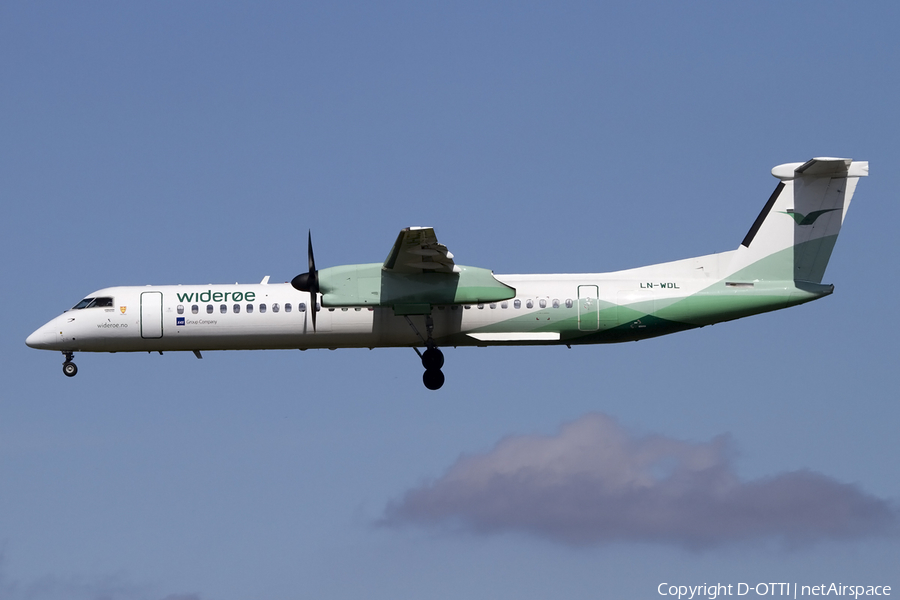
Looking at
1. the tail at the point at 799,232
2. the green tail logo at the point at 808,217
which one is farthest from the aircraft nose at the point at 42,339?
the green tail logo at the point at 808,217

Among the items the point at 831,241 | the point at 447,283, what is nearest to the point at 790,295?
the point at 831,241

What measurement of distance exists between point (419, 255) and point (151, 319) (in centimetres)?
737

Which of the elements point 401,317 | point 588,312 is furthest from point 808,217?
point 401,317

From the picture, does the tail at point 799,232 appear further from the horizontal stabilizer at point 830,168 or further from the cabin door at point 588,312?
the cabin door at point 588,312

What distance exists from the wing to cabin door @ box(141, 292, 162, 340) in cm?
611

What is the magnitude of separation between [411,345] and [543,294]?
364 centimetres

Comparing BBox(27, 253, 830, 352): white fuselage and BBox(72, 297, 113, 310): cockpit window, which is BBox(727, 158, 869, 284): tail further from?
BBox(72, 297, 113, 310): cockpit window

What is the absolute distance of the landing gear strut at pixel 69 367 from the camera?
32688mm

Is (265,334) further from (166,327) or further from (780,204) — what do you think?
(780,204)

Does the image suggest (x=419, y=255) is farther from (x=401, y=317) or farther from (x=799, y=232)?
(x=799, y=232)

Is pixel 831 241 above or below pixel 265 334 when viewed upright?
above

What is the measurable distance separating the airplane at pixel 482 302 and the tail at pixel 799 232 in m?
0.03

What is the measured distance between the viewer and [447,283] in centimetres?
3080

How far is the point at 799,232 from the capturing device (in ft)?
105
